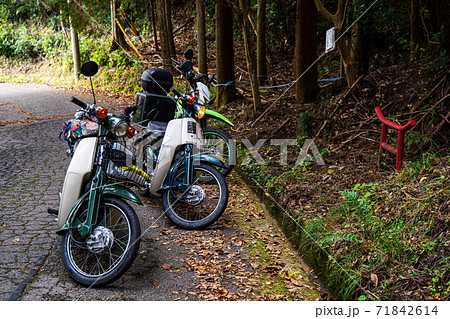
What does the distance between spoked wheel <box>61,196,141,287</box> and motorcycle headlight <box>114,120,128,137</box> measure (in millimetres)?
616

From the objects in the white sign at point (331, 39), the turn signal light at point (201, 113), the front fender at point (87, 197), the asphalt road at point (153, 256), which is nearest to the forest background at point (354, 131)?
the white sign at point (331, 39)

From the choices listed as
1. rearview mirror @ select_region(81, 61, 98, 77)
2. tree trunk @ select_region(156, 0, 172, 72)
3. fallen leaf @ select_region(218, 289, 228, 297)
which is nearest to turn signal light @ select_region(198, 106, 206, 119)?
rearview mirror @ select_region(81, 61, 98, 77)

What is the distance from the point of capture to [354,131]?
23.4 ft

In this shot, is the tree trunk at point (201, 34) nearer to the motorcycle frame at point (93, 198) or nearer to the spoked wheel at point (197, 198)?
the spoked wheel at point (197, 198)

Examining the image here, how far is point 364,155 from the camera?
633 centimetres

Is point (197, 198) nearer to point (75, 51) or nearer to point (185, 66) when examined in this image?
point (185, 66)

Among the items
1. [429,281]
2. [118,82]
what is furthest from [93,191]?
[118,82]

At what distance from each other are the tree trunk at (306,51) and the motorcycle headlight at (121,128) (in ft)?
17.9

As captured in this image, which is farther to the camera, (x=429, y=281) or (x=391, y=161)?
(x=391, y=161)

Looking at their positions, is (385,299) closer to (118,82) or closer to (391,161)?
(391,161)

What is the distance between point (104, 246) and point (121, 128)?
3.52 feet

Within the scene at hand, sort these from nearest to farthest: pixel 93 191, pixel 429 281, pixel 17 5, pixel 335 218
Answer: pixel 429 281 → pixel 93 191 → pixel 335 218 → pixel 17 5

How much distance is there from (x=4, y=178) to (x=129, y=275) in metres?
3.84
